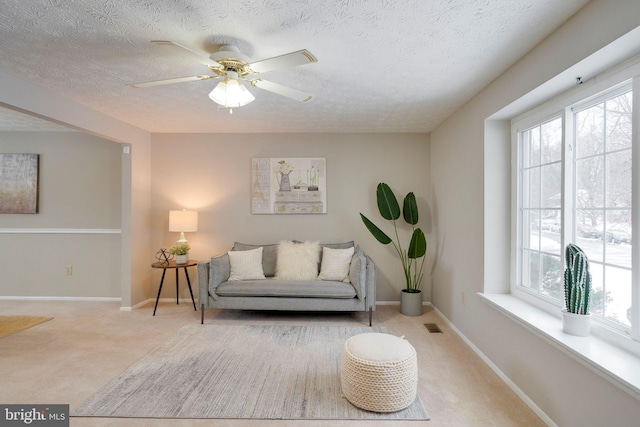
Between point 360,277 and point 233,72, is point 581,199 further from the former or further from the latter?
point 233,72

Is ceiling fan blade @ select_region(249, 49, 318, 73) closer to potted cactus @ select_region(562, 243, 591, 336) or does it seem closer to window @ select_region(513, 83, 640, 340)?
window @ select_region(513, 83, 640, 340)

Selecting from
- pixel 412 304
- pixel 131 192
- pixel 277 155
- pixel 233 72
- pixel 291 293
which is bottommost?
pixel 412 304

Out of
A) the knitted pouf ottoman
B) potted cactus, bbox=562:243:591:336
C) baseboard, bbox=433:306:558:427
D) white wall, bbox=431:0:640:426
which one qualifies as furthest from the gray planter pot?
potted cactus, bbox=562:243:591:336

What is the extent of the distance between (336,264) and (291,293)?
2.10 ft

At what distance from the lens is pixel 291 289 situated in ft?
11.8

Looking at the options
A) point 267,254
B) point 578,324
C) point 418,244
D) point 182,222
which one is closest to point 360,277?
point 418,244

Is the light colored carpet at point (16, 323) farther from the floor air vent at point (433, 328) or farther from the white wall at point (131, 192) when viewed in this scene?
the floor air vent at point (433, 328)

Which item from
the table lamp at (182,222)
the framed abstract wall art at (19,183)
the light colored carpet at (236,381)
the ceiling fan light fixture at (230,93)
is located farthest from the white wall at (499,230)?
the framed abstract wall art at (19,183)

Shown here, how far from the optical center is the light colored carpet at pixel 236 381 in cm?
204

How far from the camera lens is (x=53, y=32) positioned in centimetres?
198

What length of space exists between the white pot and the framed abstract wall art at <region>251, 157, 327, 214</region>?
9.83 feet

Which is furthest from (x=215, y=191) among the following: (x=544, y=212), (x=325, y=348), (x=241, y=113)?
(x=544, y=212)

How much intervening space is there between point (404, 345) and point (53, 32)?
2.95 metres

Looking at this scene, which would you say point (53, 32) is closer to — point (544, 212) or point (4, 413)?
point (4, 413)
